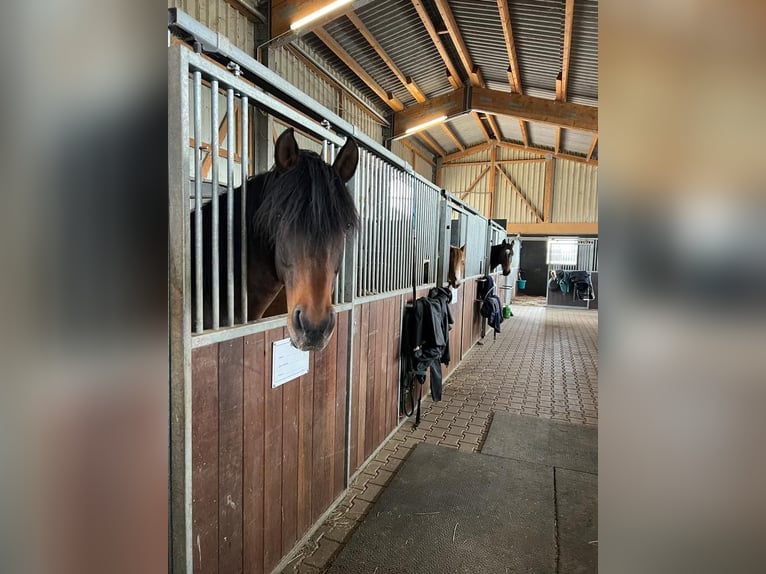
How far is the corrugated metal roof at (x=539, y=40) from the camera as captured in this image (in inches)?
197

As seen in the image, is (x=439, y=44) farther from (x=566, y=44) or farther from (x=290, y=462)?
(x=290, y=462)

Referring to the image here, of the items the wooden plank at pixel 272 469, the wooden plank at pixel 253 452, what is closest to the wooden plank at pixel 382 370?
the wooden plank at pixel 272 469

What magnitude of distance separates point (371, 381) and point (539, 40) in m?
5.83

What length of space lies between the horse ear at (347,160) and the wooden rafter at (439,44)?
504 centimetres

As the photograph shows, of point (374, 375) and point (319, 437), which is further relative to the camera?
point (374, 375)

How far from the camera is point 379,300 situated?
2.59 m

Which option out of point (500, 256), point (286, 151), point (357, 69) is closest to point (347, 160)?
point (286, 151)

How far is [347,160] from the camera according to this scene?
156cm

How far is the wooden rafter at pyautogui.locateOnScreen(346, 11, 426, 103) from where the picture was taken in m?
5.70

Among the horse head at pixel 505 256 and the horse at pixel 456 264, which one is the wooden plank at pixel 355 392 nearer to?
the horse at pixel 456 264

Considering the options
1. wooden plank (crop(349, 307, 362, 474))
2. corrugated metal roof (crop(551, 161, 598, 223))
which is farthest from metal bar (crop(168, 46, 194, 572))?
corrugated metal roof (crop(551, 161, 598, 223))
